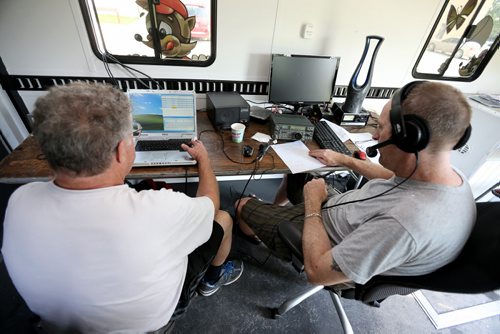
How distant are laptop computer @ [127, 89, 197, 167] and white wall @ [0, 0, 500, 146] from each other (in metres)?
0.59

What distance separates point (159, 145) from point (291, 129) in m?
0.80

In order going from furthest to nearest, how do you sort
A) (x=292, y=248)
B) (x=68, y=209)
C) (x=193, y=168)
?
1. (x=193, y=168)
2. (x=292, y=248)
3. (x=68, y=209)

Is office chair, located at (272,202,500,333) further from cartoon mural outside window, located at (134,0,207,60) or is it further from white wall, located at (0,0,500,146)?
cartoon mural outside window, located at (134,0,207,60)

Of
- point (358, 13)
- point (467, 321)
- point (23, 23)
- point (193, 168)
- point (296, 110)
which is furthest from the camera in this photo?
point (296, 110)

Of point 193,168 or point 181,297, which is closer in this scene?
point 181,297

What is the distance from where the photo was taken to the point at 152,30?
1497mm

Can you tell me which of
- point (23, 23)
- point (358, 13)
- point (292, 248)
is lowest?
point (292, 248)

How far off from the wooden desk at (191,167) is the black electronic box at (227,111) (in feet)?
0.22

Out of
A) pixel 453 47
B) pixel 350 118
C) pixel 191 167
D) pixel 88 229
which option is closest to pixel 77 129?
pixel 88 229

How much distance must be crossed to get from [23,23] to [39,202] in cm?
144

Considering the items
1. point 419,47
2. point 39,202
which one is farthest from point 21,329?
point 419,47

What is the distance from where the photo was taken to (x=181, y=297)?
3.08 ft

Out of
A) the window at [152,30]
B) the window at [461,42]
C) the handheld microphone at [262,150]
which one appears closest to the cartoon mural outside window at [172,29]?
the window at [152,30]

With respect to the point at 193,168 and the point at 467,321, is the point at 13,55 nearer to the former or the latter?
the point at 193,168
